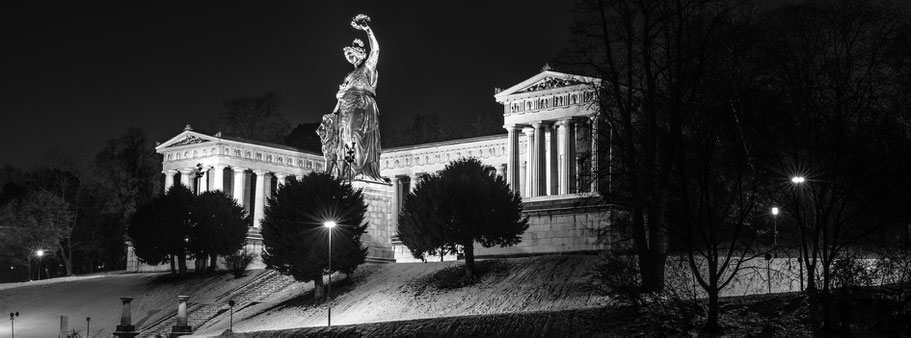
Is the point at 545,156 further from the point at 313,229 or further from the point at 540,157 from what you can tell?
the point at 313,229

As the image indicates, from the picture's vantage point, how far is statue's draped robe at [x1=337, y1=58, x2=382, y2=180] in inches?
2699

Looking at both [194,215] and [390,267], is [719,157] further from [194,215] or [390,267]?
[194,215]

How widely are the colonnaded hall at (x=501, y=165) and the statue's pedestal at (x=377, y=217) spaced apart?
0.06 m

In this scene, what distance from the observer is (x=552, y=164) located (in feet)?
252

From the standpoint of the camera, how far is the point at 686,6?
2956cm

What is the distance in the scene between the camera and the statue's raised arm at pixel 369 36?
6988 cm

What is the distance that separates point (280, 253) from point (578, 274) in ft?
51.3

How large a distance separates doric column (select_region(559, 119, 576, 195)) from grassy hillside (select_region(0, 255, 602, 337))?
1920 centimetres

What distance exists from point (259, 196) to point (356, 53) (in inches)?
989

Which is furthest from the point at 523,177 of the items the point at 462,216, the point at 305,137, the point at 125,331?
the point at 125,331

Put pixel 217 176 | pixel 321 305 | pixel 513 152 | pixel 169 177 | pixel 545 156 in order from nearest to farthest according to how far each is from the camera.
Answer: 1. pixel 321 305
2. pixel 545 156
3. pixel 513 152
4. pixel 217 176
5. pixel 169 177

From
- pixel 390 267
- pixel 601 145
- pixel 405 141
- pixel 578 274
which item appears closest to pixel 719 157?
pixel 601 145

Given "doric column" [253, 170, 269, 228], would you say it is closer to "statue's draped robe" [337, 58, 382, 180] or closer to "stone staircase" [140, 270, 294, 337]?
"statue's draped robe" [337, 58, 382, 180]

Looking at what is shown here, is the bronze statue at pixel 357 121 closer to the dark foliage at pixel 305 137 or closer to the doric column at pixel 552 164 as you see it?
the doric column at pixel 552 164
